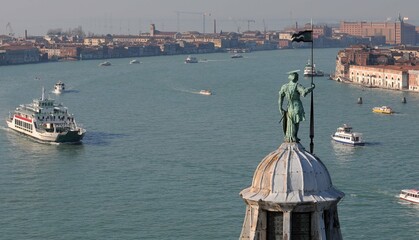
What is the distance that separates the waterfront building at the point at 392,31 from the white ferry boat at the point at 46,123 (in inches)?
2755

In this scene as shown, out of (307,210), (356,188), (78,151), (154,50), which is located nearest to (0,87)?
(78,151)

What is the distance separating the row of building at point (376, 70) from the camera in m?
26.7

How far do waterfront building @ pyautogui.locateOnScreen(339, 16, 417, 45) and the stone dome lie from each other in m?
85.1

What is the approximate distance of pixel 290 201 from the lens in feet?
5.36

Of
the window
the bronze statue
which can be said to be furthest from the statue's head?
the window

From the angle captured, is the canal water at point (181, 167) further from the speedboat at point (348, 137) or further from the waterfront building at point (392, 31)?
the waterfront building at point (392, 31)

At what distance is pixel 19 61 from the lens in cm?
5128

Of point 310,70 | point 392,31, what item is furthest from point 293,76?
point 392,31

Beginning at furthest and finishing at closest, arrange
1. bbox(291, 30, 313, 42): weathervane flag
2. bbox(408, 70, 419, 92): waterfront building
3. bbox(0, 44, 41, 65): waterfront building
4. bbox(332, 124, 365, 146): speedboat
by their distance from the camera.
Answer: bbox(0, 44, 41, 65): waterfront building
bbox(408, 70, 419, 92): waterfront building
bbox(332, 124, 365, 146): speedboat
bbox(291, 30, 313, 42): weathervane flag

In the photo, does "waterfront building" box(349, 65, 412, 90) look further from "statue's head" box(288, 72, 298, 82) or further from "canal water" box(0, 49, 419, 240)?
"statue's head" box(288, 72, 298, 82)

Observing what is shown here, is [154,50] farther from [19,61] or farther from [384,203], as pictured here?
[384,203]

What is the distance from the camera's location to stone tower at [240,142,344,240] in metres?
1.64

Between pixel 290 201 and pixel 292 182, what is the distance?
3 cm

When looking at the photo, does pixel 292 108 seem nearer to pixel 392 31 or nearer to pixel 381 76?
pixel 381 76
